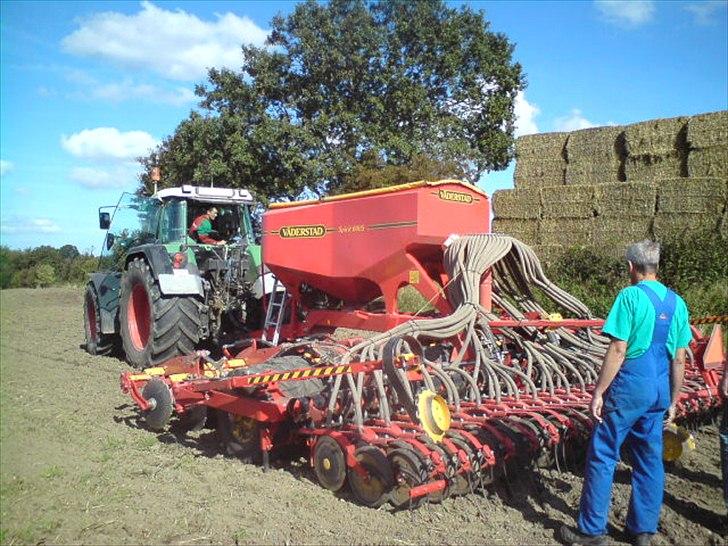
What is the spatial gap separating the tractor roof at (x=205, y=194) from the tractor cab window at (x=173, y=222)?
97 millimetres

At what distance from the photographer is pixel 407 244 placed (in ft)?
16.4

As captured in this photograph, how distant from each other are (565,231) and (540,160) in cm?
159

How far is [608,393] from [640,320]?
1.24ft

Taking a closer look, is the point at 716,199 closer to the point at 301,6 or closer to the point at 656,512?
the point at 656,512

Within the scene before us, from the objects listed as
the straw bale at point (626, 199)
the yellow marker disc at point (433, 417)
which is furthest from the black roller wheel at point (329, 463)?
the straw bale at point (626, 199)

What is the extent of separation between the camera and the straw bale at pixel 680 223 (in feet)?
31.6

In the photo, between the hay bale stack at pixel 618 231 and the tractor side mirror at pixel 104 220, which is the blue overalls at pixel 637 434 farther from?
the hay bale stack at pixel 618 231

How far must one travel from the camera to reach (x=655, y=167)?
10.6 metres

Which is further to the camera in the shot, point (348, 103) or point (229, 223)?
point (348, 103)

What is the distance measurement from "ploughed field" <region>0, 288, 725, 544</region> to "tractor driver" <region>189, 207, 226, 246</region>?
105 inches

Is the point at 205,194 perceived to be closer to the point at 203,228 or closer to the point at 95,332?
the point at 203,228

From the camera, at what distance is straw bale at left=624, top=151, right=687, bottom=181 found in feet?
34.0

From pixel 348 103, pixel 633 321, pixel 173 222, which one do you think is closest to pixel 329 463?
pixel 633 321

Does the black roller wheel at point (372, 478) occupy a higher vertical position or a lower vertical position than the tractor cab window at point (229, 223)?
lower
